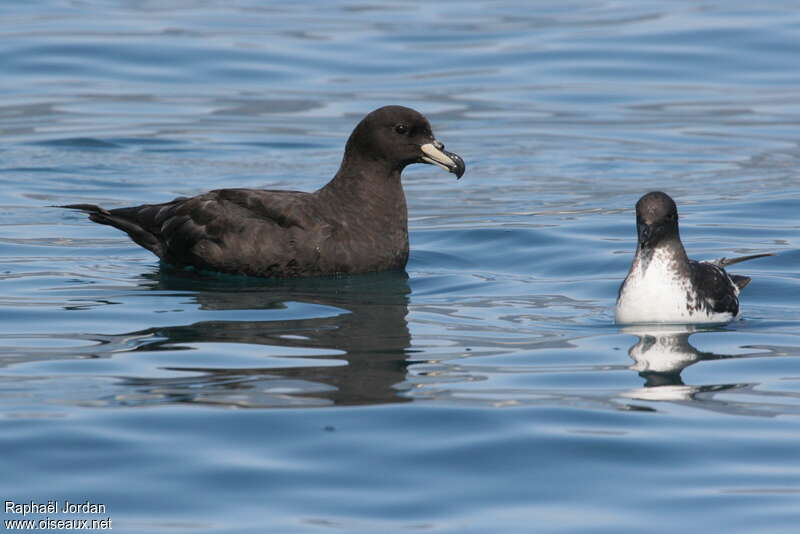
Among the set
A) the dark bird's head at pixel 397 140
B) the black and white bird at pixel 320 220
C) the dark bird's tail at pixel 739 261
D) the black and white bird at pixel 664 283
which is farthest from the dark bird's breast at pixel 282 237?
the black and white bird at pixel 664 283

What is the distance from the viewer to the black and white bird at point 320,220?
10586mm

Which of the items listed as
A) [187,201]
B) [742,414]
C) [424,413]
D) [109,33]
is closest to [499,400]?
[424,413]

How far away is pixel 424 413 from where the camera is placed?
7.03 meters

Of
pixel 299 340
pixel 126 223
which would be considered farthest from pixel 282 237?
pixel 299 340

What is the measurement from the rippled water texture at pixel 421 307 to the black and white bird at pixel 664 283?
0.16 m

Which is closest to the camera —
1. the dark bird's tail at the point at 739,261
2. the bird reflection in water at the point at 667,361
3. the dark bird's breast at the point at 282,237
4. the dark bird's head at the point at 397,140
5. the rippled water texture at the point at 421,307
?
the rippled water texture at the point at 421,307

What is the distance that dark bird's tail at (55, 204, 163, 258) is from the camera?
11180mm

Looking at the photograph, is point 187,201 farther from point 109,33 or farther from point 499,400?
point 109,33

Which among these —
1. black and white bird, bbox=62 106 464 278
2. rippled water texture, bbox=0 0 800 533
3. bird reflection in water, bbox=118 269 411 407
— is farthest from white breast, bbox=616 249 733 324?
black and white bird, bbox=62 106 464 278

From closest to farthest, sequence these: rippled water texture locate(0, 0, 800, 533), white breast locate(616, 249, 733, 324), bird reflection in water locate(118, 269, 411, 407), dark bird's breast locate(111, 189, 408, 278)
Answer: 1. rippled water texture locate(0, 0, 800, 533)
2. bird reflection in water locate(118, 269, 411, 407)
3. white breast locate(616, 249, 733, 324)
4. dark bird's breast locate(111, 189, 408, 278)

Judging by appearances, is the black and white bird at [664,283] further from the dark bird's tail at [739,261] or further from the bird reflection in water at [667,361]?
the dark bird's tail at [739,261]

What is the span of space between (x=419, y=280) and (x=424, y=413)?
3.77 m

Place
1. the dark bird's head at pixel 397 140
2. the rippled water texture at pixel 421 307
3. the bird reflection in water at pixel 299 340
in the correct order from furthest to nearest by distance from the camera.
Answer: the dark bird's head at pixel 397 140, the bird reflection in water at pixel 299 340, the rippled water texture at pixel 421 307

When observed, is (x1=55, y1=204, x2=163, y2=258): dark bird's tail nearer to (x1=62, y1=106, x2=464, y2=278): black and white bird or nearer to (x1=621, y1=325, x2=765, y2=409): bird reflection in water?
(x1=62, y1=106, x2=464, y2=278): black and white bird
